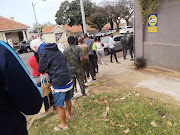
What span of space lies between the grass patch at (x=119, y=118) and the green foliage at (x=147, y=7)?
3.78 m

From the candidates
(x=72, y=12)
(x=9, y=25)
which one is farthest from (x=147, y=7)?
(x=72, y=12)

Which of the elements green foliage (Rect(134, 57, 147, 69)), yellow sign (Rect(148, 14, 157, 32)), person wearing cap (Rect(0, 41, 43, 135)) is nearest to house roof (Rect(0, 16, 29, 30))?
green foliage (Rect(134, 57, 147, 69))

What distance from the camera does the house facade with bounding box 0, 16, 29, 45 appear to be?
2857 cm

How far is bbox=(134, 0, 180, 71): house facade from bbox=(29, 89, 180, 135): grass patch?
2805 millimetres

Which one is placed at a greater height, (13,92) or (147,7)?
(147,7)

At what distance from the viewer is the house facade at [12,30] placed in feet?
93.7

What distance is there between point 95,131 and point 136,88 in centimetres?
226

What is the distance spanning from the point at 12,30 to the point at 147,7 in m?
29.2

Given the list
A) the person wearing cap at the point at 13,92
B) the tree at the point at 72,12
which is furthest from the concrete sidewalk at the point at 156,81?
the tree at the point at 72,12

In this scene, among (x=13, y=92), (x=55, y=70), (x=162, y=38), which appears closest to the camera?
(x=13, y=92)

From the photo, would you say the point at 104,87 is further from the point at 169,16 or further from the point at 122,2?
the point at 122,2

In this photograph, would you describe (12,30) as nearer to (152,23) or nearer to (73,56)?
(152,23)

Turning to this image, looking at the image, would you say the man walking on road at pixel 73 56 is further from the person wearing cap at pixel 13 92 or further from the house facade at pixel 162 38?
the house facade at pixel 162 38

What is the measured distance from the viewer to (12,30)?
2942 cm
